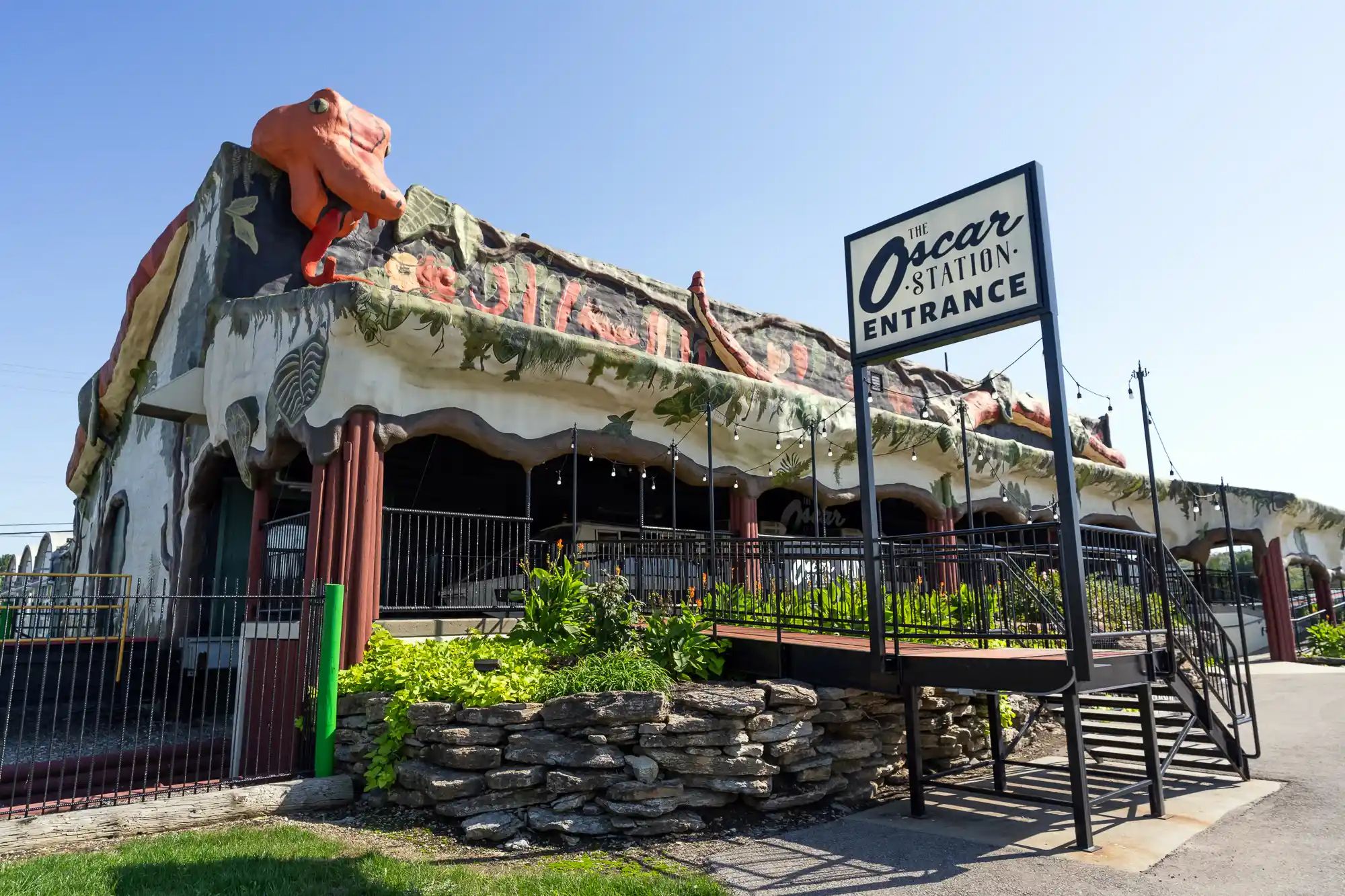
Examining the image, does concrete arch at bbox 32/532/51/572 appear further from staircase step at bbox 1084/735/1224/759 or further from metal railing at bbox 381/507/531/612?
staircase step at bbox 1084/735/1224/759

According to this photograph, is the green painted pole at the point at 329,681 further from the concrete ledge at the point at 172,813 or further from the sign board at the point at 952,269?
the sign board at the point at 952,269

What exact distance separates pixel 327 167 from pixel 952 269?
870 centimetres

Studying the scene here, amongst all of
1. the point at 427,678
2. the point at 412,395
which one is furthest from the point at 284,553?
the point at 427,678

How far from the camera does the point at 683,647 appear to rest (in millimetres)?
8461

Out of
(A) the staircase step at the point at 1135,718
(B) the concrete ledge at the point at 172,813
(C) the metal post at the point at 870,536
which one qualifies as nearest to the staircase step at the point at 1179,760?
(A) the staircase step at the point at 1135,718

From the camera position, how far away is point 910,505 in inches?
862

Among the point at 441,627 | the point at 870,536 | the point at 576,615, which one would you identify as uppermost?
the point at 870,536

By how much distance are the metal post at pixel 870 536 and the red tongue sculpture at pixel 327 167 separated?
7325 millimetres

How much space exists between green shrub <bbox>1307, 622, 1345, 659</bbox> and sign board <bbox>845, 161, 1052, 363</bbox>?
843 inches

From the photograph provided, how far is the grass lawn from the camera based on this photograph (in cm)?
551

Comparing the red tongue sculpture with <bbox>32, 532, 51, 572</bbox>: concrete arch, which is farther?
<bbox>32, 532, 51, 572</bbox>: concrete arch

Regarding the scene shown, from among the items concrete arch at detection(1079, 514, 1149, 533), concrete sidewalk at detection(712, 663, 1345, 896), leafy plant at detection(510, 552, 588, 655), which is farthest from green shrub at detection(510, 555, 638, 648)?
Result: concrete arch at detection(1079, 514, 1149, 533)

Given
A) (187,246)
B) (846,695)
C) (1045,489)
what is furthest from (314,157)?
(1045,489)

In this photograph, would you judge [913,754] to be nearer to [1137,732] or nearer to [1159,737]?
[1137,732]
